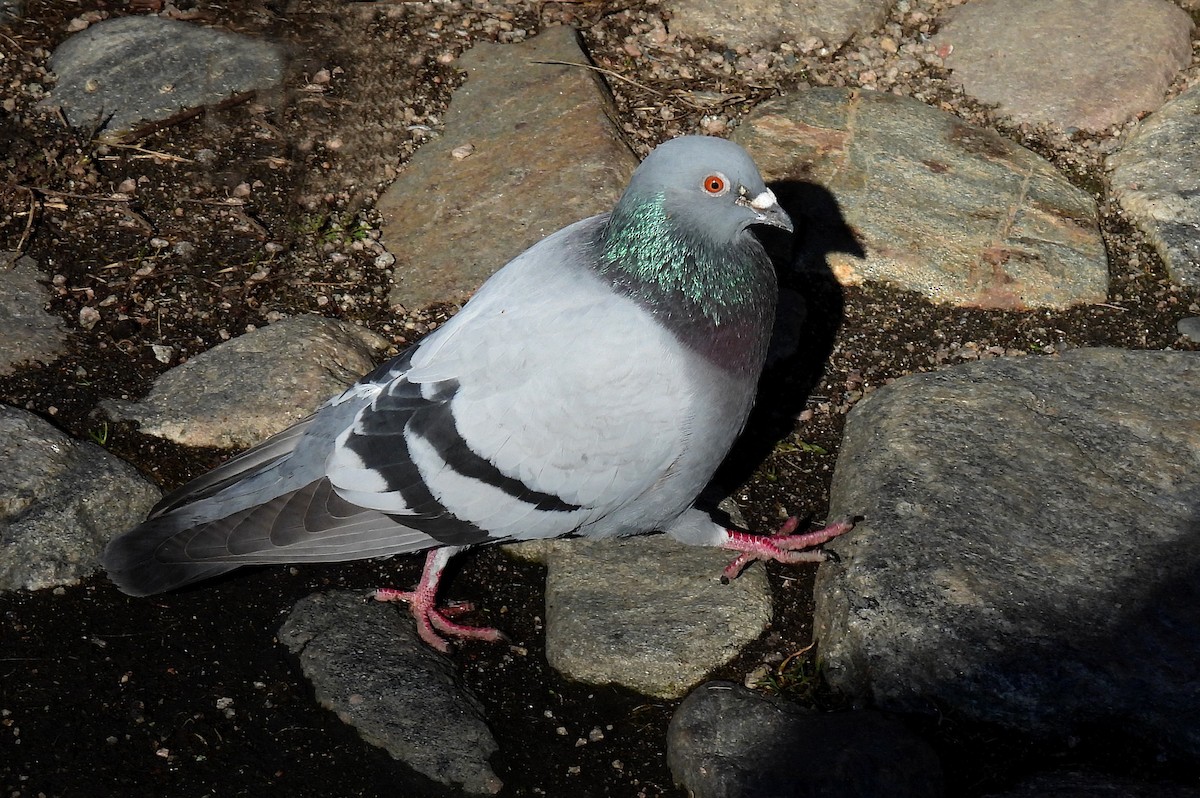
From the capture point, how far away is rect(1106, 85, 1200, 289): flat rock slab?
506cm

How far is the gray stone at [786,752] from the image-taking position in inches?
127

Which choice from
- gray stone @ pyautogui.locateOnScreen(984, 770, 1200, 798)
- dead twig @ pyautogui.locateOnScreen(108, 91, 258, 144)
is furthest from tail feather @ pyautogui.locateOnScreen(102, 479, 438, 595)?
dead twig @ pyautogui.locateOnScreen(108, 91, 258, 144)

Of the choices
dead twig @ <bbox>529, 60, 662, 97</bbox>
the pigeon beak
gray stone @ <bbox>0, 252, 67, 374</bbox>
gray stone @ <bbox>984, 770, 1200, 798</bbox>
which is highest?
the pigeon beak

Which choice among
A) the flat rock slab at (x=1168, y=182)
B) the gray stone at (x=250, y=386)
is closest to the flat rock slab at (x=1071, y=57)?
the flat rock slab at (x=1168, y=182)

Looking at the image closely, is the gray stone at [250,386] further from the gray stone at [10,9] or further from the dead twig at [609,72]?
the gray stone at [10,9]

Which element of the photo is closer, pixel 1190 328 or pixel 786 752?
pixel 786 752

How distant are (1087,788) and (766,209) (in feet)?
6.08

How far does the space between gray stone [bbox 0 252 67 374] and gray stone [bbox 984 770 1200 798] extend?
3740mm

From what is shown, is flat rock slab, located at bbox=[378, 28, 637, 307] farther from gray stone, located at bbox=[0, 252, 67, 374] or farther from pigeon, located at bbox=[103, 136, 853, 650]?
gray stone, located at bbox=[0, 252, 67, 374]

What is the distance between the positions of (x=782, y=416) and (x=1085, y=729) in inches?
66.2

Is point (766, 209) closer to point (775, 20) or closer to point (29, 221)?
point (775, 20)

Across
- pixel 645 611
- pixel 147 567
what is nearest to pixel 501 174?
pixel 645 611

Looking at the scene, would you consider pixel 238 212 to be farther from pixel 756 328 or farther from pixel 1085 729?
pixel 1085 729

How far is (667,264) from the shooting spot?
365 cm
